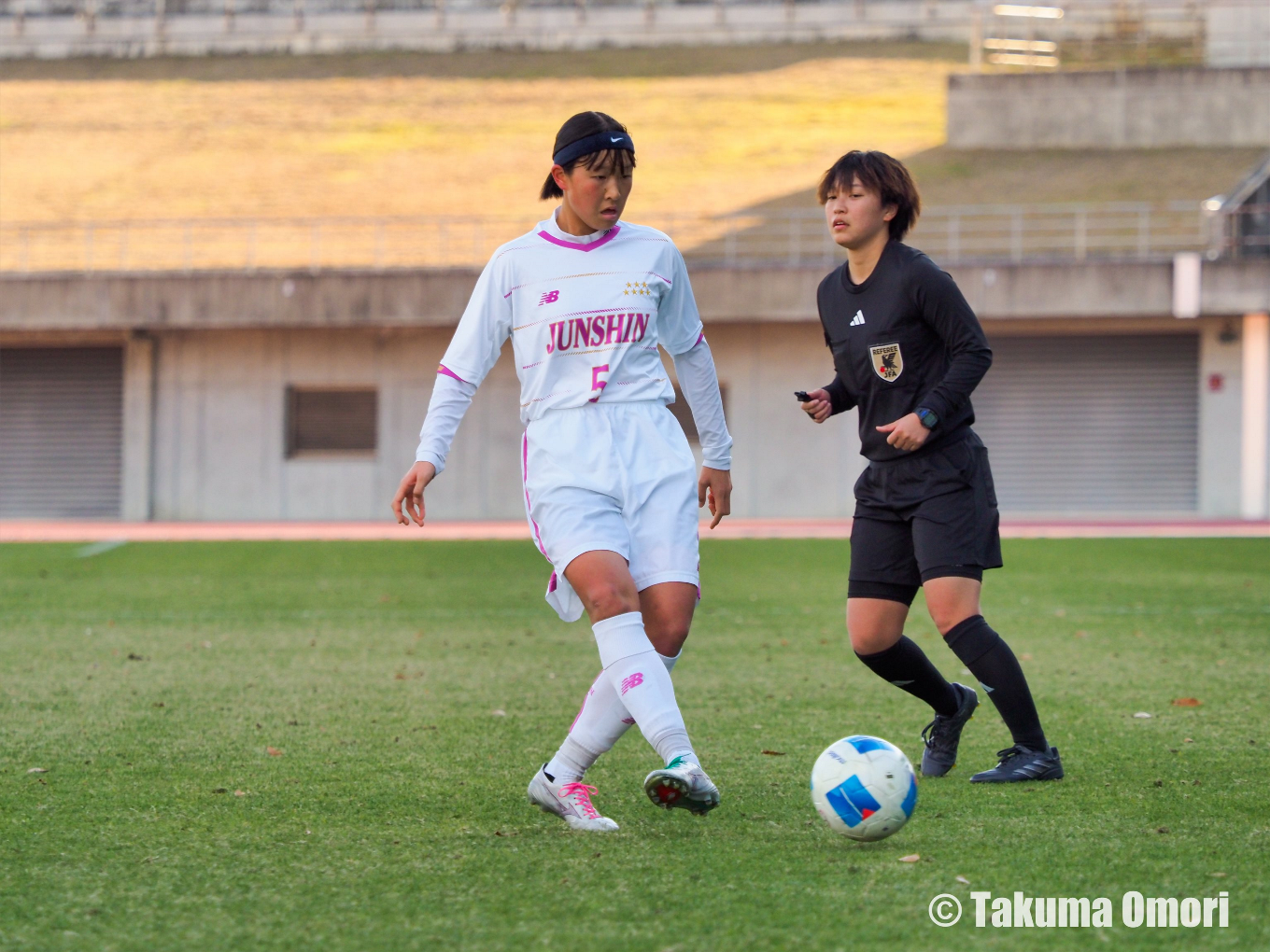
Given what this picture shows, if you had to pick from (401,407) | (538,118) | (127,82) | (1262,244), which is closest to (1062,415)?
(1262,244)

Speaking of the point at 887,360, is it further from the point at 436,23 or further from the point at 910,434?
the point at 436,23

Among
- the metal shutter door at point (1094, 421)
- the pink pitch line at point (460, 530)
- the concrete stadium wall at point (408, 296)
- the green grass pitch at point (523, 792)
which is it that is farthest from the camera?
the metal shutter door at point (1094, 421)

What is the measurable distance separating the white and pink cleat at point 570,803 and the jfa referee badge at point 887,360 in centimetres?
162

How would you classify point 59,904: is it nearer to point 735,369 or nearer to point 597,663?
point 597,663

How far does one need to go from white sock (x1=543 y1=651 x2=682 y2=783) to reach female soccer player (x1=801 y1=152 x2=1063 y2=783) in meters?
0.97

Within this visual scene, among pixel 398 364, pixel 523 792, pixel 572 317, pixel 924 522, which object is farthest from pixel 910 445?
pixel 398 364

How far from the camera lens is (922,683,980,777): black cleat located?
5016 millimetres

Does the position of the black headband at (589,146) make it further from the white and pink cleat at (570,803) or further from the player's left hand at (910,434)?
the white and pink cleat at (570,803)

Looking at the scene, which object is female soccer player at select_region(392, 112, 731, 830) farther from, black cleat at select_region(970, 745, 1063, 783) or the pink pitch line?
the pink pitch line

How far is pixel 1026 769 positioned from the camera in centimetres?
481

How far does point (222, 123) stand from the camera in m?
39.3

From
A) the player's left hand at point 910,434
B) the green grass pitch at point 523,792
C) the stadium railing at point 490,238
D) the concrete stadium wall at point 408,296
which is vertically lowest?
the green grass pitch at point 523,792

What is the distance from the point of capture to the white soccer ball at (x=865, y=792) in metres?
3.84

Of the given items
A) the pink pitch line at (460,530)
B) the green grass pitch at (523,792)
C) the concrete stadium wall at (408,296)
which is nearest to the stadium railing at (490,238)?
the concrete stadium wall at (408,296)
